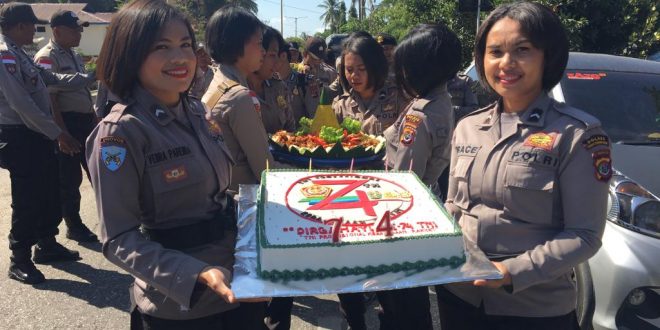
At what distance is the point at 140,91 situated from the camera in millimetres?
1669

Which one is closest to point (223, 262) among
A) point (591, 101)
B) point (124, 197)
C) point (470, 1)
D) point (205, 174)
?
point (205, 174)

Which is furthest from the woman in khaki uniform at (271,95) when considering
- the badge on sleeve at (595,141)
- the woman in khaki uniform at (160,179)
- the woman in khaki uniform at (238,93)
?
the badge on sleeve at (595,141)

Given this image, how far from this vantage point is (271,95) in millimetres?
3697

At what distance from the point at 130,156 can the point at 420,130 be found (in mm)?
1352

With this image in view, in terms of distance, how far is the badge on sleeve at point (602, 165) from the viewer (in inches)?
60.1

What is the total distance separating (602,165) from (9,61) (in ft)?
14.1

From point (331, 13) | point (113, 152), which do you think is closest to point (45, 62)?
point (113, 152)

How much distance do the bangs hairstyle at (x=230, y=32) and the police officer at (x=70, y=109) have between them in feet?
9.27

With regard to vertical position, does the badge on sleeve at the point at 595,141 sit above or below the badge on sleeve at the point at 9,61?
above

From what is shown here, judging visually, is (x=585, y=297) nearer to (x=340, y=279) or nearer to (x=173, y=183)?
(x=340, y=279)

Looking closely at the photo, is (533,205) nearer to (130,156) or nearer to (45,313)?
(130,156)

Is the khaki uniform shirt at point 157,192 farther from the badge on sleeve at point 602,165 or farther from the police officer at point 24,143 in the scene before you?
the police officer at point 24,143

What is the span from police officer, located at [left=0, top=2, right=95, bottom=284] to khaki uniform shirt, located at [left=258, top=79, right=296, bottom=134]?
1.87 meters

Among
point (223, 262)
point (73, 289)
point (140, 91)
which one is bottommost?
point (73, 289)
